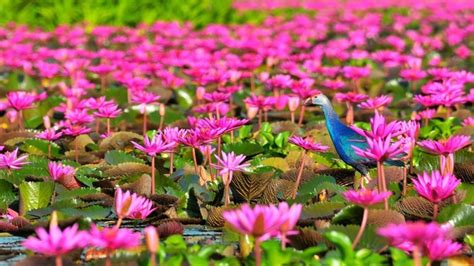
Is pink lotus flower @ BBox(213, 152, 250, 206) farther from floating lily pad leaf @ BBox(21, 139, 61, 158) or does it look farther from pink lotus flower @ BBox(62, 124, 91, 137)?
floating lily pad leaf @ BBox(21, 139, 61, 158)

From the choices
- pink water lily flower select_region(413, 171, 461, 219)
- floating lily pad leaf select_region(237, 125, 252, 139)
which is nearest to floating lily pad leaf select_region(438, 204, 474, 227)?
pink water lily flower select_region(413, 171, 461, 219)

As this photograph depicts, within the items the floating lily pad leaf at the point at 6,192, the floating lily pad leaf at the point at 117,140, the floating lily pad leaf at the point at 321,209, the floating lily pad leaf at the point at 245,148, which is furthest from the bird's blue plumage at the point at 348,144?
the floating lily pad leaf at the point at 6,192

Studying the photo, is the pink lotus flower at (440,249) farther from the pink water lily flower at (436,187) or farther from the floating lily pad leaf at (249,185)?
the floating lily pad leaf at (249,185)

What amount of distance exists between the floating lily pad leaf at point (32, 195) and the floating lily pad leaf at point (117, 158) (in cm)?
74

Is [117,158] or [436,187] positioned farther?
[117,158]

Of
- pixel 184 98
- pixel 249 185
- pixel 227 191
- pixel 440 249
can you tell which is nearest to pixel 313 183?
pixel 249 185

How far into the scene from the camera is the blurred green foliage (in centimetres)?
1351

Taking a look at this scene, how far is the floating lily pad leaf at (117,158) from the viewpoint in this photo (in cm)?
485

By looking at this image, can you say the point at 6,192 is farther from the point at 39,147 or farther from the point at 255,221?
the point at 255,221

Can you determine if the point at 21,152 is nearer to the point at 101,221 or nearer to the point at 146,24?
the point at 101,221

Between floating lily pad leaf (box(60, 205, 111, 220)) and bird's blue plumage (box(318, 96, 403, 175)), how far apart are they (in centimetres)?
100

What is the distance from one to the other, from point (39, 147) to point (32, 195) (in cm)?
113

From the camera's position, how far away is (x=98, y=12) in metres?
13.6

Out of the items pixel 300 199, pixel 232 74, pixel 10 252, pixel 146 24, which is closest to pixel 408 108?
pixel 232 74
